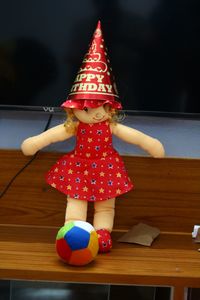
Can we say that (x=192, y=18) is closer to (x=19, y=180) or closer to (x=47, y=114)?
(x=47, y=114)

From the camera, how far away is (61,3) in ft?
3.75

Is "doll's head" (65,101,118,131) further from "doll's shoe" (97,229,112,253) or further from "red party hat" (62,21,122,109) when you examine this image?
"doll's shoe" (97,229,112,253)

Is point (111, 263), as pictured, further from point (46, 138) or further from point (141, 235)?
point (46, 138)

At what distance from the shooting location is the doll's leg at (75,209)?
1.07 meters

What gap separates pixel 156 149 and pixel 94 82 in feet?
0.69

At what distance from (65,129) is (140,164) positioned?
19 cm

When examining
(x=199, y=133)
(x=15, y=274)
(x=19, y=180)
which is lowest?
(x=15, y=274)

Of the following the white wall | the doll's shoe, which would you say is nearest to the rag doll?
the doll's shoe

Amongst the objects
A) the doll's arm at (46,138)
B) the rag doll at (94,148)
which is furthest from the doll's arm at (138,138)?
the doll's arm at (46,138)

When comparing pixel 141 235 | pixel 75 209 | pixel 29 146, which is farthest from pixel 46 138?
pixel 141 235

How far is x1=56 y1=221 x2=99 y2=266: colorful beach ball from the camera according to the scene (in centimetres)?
92

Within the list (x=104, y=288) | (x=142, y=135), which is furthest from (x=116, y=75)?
(x=104, y=288)

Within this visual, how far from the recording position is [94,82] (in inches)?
39.5

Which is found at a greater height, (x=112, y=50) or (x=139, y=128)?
(x=112, y=50)
